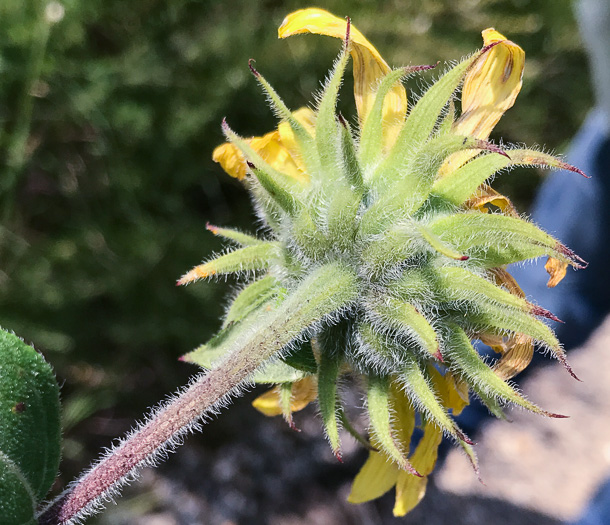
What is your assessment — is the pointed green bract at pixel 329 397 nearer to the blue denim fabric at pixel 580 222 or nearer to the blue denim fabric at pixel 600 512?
the blue denim fabric at pixel 580 222

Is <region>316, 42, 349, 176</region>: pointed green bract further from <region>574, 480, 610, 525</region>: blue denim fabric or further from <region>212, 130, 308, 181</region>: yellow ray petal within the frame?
<region>574, 480, 610, 525</region>: blue denim fabric

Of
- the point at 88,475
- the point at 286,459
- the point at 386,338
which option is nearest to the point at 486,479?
the point at 286,459

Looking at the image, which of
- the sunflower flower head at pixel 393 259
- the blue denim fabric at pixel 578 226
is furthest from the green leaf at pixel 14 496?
the blue denim fabric at pixel 578 226

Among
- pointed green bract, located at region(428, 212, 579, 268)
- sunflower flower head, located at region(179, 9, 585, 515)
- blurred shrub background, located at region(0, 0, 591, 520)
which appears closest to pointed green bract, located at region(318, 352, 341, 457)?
sunflower flower head, located at region(179, 9, 585, 515)

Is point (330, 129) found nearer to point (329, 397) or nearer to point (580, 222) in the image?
point (329, 397)

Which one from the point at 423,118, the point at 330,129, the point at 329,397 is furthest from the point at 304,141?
the point at 329,397
